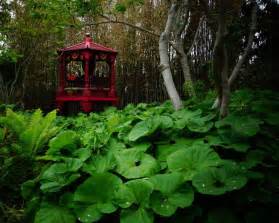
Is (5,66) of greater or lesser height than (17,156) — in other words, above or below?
above

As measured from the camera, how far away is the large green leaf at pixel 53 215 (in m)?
1.67

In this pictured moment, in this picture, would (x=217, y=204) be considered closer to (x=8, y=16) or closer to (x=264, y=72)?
(x=264, y=72)

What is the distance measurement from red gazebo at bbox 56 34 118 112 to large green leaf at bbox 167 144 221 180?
19.2 feet

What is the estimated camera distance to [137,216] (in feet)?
5.02

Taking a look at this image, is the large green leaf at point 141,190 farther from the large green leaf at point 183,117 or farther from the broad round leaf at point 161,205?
the large green leaf at point 183,117

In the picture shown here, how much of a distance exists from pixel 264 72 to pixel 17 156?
501 centimetres

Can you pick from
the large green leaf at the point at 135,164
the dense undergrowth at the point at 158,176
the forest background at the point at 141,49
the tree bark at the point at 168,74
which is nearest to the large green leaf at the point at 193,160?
the dense undergrowth at the point at 158,176

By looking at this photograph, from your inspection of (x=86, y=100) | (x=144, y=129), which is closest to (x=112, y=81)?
(x=86, y=100)

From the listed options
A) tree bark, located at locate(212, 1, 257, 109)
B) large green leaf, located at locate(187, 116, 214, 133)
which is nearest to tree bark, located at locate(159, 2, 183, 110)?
tree bark, located at locate(212, 1, 257, 109)

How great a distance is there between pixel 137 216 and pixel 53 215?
470mm

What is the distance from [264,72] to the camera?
6.15m

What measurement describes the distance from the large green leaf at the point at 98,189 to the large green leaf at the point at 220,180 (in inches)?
16.8

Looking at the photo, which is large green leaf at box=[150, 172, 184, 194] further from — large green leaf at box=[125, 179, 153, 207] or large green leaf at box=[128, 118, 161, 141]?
large green leaf at box=[128, 118, 161, 141]

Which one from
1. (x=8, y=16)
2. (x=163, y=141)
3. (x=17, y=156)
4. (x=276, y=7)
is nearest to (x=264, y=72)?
(x=276, y=7)
